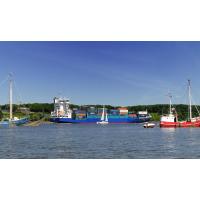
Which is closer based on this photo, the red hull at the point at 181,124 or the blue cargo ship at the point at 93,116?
the red hull at the point at 181,124

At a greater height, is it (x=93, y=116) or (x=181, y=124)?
(x=93, y=116)

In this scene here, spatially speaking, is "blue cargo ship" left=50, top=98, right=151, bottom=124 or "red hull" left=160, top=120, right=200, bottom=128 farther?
"blue cargo ship" left=50, top=98, right=151, bottom=124

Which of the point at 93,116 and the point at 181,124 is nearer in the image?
the point at 181,124

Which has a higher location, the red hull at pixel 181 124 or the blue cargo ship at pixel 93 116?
the blue cargo ship at pixel 93 116

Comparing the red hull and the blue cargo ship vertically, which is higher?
the blue cargo ship
